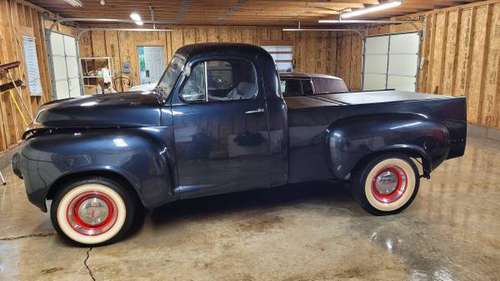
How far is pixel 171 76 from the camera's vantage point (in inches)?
150

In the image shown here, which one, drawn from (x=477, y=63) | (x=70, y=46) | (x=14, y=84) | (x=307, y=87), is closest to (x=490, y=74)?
(x=477, y=63)

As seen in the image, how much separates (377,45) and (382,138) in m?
9.58

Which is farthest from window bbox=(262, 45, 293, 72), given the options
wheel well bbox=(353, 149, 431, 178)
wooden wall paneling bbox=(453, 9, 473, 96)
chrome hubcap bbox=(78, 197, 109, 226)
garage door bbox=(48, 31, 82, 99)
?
chrome hubcap bbox=(78, 197, 109, 226)

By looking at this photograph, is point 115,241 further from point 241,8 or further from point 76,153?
point 241,8

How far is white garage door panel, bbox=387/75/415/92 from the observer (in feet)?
35.1

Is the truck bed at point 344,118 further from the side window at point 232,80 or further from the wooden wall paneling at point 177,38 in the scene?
the wooden wall paneling at point 177,38

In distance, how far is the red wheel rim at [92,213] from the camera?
3398mm

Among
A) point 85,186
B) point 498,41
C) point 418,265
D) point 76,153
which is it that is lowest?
point 418,265

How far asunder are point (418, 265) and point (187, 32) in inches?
482

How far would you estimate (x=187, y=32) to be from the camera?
1355cm

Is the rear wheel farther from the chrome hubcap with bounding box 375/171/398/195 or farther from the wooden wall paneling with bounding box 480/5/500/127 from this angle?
the wooden wall paneling with bounding box 480/5/500/127

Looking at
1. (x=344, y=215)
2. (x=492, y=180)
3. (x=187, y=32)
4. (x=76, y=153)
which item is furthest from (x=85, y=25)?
(x=492, y=180)

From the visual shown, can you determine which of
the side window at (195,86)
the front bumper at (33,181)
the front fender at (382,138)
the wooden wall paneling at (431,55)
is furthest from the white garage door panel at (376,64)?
the front bumper at (33,181)

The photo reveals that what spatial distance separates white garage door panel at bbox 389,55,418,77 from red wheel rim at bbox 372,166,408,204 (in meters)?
7.40
